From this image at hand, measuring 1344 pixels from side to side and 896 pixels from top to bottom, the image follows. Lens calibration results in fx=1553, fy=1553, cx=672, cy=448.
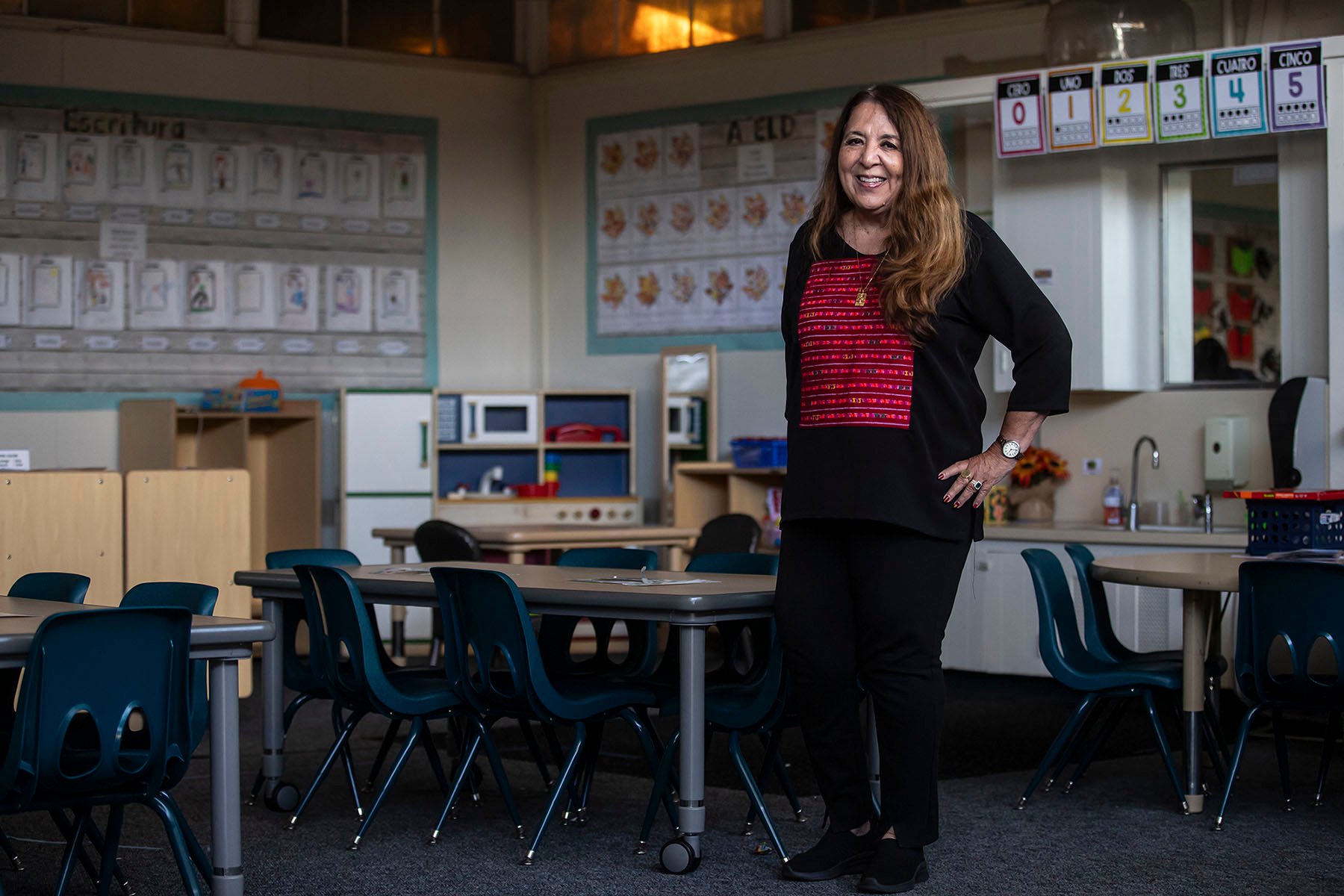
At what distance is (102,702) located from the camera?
10.7ft

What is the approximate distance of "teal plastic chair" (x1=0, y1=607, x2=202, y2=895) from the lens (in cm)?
316

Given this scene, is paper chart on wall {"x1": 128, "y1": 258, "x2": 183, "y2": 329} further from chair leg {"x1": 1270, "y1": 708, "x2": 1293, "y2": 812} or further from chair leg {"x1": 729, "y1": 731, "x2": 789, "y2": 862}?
chair leg {"x1": 1270, "y1": 708, "x2": 1293, "y2": 812}

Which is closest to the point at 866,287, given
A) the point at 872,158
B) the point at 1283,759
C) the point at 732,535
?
the point at 872,158

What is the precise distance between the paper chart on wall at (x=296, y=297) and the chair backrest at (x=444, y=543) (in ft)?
9.55

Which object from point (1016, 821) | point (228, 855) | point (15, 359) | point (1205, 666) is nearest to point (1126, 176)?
point (1205, 666)

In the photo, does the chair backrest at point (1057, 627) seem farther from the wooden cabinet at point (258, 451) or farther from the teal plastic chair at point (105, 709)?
the wooden cabinet at point (258, 451)

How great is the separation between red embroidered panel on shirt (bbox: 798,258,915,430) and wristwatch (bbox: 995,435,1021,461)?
251mm

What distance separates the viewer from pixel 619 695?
4465 mm

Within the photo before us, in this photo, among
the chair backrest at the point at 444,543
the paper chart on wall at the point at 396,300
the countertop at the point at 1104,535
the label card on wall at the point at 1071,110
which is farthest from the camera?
the paper chart on wall at the point at 396,300

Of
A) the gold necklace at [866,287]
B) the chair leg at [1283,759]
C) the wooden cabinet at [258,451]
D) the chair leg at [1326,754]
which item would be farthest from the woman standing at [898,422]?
the wooden cabinet at [258,451]

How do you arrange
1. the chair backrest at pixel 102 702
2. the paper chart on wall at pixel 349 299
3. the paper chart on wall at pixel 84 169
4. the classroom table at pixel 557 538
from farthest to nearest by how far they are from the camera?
the paper chart on wall at pixel 349 299
the paper chart on wall at pixel 84 169
the classroom table at pixel 557 538
the chair backrest at pixel 102 702

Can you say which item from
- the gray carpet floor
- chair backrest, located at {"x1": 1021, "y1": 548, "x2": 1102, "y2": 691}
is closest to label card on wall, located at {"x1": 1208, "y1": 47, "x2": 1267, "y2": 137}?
chair backrest, located at {"x1": 1021, "y1": 548, "x2": 1102, "y2": 691}

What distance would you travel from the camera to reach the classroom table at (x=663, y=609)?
415 centimetres

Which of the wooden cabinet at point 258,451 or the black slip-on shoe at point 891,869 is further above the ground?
the wooden cabinet at point 258,451
